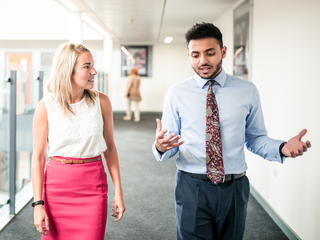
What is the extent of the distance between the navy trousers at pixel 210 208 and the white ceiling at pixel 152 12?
158 inches

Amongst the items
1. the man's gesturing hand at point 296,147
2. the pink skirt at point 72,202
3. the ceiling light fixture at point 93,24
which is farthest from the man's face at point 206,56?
the ceiling light fixture at point 93,24

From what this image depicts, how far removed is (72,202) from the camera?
153cm

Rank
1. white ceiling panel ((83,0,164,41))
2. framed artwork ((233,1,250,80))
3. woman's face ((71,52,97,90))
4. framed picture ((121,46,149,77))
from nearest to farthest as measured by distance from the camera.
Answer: woman's face ((71,52,97,90)), framed artwork ((233,1,250,80)), white ceiling panel ((83,0,164,41)), framed picture ((121,46,149,77))

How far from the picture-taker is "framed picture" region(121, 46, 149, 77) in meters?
11.9

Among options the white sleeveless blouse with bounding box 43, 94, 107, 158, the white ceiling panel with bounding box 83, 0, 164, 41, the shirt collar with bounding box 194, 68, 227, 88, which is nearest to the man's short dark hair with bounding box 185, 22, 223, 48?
the shirt collar with bounding box 194, 68, 227, 88

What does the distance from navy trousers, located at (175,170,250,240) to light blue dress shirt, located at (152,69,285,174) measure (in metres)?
0.08

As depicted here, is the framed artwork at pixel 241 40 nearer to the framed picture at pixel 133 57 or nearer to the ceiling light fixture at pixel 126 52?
the framed picture at pixel 133 57

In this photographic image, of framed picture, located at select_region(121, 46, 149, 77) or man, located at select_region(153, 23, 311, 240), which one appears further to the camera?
framed picture, located at select_region(121, 46, 149, 77)

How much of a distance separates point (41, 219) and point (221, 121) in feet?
3.35

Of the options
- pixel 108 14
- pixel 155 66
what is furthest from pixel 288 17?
pixel 155 66

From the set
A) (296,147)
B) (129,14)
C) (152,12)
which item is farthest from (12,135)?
(129,14)

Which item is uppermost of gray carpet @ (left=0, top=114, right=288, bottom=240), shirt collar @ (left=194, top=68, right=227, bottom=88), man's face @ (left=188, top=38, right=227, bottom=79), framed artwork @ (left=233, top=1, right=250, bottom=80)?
framed artwork @ (left=233, top=1, right=250, bottom=80)

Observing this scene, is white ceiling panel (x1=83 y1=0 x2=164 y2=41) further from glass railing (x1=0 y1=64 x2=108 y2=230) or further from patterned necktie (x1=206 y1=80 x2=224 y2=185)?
patterned necktie (x1=206 y1=80 x2=224 y2=185)

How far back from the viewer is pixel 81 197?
154cm
